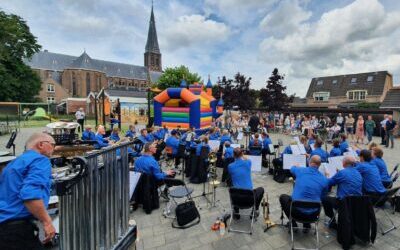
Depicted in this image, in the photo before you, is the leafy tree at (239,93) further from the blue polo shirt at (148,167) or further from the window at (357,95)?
the blue polo shirt at (148,167)

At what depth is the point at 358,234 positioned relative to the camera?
416cm

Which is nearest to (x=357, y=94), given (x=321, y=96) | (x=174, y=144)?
(x=321, y=96)

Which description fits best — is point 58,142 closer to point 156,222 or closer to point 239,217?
point 156,222

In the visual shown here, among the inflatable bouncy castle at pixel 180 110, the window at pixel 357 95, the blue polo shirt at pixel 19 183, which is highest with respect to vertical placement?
the window at pixel 357 95

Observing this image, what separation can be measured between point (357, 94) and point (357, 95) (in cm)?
18

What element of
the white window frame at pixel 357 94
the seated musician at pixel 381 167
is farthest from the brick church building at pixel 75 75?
the seated musician at pixel 381 167

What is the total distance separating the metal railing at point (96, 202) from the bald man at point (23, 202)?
29 cm

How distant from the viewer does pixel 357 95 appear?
124 feet

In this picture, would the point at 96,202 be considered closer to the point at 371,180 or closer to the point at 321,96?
the point at 371,180

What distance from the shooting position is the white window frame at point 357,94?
1462 inches

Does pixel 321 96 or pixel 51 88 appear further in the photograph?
pixel 51 88

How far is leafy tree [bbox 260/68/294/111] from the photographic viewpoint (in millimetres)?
24500

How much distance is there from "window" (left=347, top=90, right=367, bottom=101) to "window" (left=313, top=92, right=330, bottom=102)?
3440 mm

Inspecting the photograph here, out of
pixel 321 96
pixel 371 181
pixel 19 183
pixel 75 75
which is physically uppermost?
pixel 75 75
